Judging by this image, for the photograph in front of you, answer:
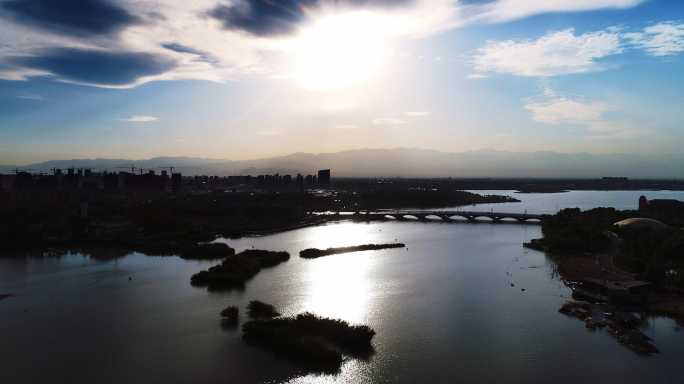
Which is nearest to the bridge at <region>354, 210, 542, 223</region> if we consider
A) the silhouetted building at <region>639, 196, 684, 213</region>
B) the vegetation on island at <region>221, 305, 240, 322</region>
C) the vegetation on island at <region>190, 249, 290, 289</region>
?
the silhouetted building at <region>639, 196, 684, 213</region>

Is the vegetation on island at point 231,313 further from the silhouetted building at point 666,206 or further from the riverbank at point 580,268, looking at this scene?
the silhouetted building at point 666,206

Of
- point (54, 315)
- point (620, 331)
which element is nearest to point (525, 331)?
point (620, 331)

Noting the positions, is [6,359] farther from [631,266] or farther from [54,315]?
[631,266]

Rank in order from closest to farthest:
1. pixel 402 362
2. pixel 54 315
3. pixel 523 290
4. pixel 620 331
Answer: pixel 402 362 → pixel 620 331 → pixel 54 315 → pixel 523 290

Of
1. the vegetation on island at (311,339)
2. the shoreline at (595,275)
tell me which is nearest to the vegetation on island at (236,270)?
the vegetation on island at (311,339)

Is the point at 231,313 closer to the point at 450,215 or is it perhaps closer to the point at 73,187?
the point at 450,215

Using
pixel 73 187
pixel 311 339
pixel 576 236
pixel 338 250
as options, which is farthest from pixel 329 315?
pixel 73 187
